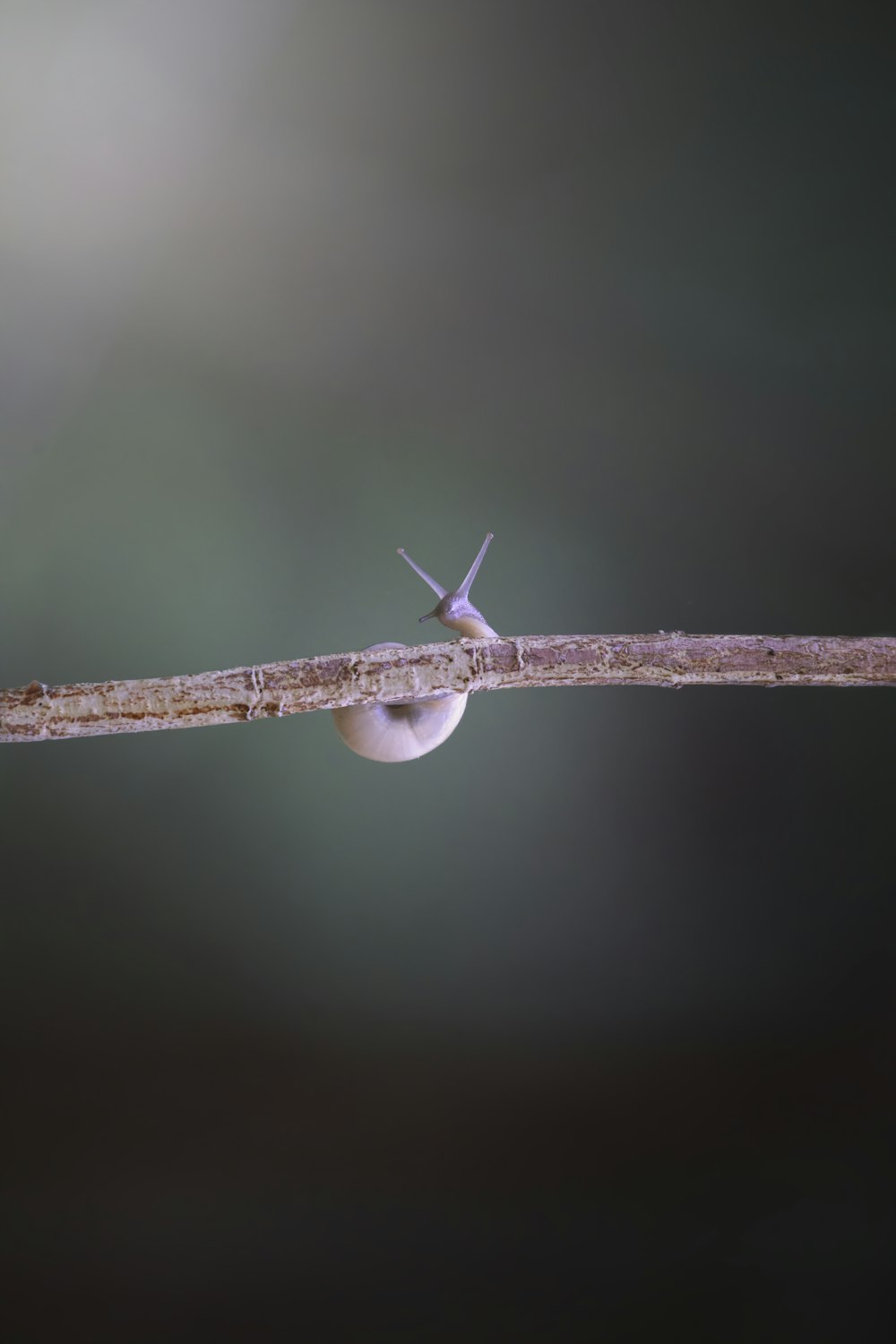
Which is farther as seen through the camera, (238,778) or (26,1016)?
(238,778)

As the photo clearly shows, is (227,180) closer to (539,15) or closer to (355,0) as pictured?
(355,0)

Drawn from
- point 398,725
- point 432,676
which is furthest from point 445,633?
point 432,676

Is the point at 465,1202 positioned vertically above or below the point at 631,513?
below

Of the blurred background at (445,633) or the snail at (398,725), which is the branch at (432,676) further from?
the blurred background at (445,633)

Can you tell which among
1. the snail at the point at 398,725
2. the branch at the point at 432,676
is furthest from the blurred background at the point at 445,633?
the branch at the point at 432,676

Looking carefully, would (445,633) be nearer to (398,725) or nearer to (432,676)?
(398,725)

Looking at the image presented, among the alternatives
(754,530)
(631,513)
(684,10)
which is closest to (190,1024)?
(631,513)

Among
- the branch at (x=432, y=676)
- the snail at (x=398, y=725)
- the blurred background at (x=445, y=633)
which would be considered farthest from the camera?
the blurred background at (x=445, y=633)
